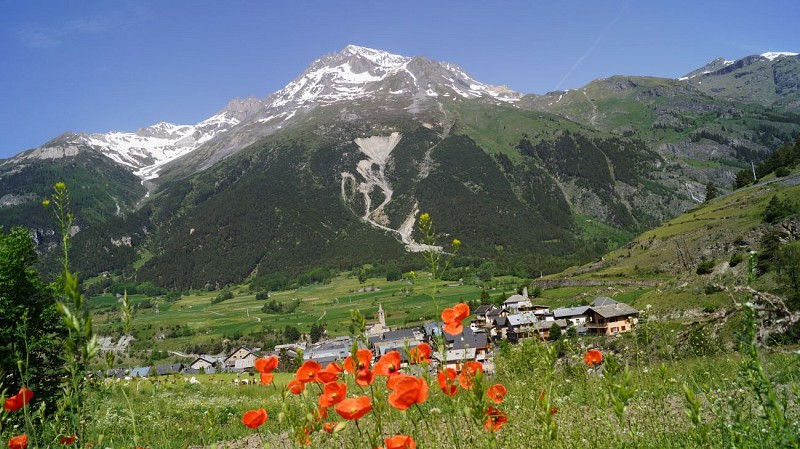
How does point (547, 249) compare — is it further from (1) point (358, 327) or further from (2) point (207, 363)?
(1) point (358, 327)

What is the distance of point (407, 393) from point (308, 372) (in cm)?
119

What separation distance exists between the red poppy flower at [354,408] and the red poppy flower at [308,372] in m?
0.89

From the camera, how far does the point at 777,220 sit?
4769 centimetres

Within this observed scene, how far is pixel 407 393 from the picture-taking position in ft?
6.93

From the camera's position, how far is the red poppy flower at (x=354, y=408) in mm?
2113

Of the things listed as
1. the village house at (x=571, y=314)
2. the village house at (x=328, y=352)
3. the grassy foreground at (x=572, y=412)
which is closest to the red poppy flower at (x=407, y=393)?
the grassy foreground at (x=572, y=412)

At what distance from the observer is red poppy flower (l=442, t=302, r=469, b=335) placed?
110 inches

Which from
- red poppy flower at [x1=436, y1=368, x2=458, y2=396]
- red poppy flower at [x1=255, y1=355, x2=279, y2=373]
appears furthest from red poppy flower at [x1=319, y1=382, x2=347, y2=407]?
red poppy flower at [x1=255, y1=355, x2=279, y2=373]

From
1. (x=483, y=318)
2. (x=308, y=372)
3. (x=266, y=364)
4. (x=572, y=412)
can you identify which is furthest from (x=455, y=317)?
(x=483, y=318)

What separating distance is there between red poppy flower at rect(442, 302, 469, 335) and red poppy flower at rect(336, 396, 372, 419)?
2.56ft

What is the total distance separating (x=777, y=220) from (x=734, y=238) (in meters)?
6.56

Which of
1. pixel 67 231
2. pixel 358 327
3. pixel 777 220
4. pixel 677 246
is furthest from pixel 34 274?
pixel 677 246

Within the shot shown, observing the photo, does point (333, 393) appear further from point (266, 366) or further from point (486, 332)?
point (486, 332)

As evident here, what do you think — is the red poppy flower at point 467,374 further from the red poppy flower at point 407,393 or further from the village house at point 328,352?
the village house at point 328,352
